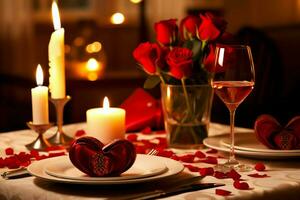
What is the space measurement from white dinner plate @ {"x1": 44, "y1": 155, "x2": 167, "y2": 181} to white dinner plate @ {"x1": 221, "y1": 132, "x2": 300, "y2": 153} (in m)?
0.20

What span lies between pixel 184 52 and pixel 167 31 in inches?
3.9

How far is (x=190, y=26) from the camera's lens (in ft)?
5.17

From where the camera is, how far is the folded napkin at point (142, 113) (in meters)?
1.81

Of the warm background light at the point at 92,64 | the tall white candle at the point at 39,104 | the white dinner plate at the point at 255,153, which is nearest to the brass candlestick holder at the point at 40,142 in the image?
the tall white candle at the point at 39,104

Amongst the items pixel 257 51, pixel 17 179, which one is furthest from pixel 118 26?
pixel 17 179

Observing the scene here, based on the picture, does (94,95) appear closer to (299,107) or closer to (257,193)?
(299,107)

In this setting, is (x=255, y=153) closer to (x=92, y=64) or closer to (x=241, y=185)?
(x=241, y=185)

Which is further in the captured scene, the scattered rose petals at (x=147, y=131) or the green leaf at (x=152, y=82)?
the scattered rose petals at (x=147, y=131)

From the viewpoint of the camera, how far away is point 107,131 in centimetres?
150

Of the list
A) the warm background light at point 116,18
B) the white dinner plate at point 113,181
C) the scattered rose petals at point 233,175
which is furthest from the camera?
the warm background light at point 116,18

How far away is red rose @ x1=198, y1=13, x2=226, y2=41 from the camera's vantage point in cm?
→ 153

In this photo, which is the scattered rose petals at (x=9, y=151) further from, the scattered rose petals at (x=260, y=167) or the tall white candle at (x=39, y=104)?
the scattered rose petals at (x=260, y=167)

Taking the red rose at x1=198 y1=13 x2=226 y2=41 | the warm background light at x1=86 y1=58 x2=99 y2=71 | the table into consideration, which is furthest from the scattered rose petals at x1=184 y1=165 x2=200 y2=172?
the warm background light at x1=86 y1=58 x2=99 y2=71

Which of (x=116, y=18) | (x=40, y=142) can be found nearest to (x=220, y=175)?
(x=40, y=142)
